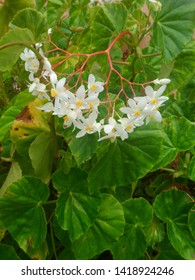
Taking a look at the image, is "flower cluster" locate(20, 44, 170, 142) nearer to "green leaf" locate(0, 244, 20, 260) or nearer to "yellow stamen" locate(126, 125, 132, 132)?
"yellow stamen" locate(126, 125, 132, 132)

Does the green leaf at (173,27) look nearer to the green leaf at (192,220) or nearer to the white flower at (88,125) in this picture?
the white flower at (88,125)

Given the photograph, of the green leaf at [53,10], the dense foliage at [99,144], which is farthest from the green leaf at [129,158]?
the green leaf at [53,10]

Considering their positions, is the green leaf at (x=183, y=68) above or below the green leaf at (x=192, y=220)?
above

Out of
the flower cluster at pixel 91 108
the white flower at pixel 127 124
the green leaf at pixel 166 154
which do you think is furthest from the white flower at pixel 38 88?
the green leaf at pixel 166 154

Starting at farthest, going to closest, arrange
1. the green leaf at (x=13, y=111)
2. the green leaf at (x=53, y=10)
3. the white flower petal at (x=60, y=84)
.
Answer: the green leaf at (x=53, y=10)
the green leaf at (x=13, y=111)
the white flower petal at (x=60, y=84)

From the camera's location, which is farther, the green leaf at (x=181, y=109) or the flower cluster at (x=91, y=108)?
the green leaf at (x=181, y=109)

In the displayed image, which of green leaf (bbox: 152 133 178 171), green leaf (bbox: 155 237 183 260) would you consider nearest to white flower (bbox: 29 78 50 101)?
green leaf (bbox: 152 133 178 171)

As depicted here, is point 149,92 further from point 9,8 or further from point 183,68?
point 9,8

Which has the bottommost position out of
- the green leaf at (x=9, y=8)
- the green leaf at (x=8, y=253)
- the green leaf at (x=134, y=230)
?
the green leaf at (x=134, y=230)

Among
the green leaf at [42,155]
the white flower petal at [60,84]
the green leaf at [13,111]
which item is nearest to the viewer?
the white flower petal at [60,84]
